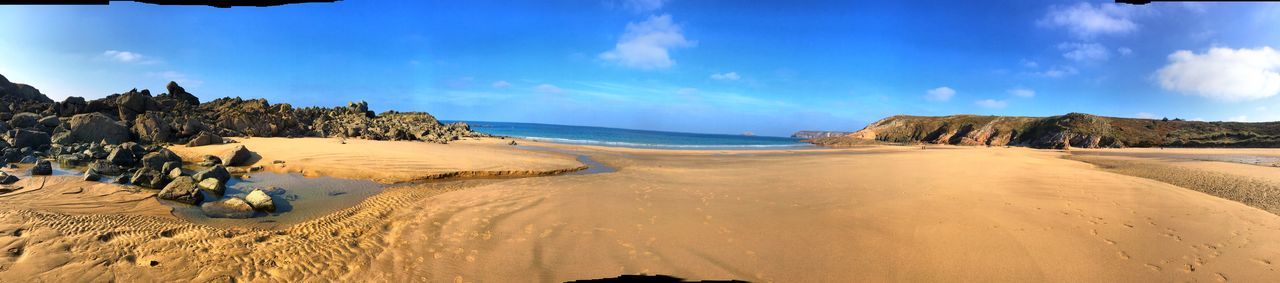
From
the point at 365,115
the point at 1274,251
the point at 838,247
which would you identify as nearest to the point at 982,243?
the point at 838,247

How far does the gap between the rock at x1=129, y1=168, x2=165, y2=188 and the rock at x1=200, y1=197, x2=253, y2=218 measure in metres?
2.26

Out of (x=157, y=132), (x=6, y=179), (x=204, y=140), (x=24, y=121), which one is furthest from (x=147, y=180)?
(x=24, y=121)

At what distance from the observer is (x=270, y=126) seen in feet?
88.5

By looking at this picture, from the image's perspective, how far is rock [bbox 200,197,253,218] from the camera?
895 cm

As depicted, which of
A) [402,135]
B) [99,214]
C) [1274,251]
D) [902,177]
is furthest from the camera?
[402,135]

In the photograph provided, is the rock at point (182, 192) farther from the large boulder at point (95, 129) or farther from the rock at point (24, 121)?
the rock at point (24, 121)

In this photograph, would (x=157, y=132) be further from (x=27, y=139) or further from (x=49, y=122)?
(x=27, y=139)

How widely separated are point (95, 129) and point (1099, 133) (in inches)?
3012

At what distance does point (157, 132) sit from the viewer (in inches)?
802

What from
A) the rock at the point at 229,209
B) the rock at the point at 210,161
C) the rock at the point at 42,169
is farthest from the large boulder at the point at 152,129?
the rock at the point at 229,209

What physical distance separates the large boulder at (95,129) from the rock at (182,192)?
12866 millimetres

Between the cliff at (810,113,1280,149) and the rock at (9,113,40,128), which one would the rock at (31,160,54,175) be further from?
the cliff at (810,113,1280,149)

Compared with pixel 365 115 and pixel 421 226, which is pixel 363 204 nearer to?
pixel 421 226

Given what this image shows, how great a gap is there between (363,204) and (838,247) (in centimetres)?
942
